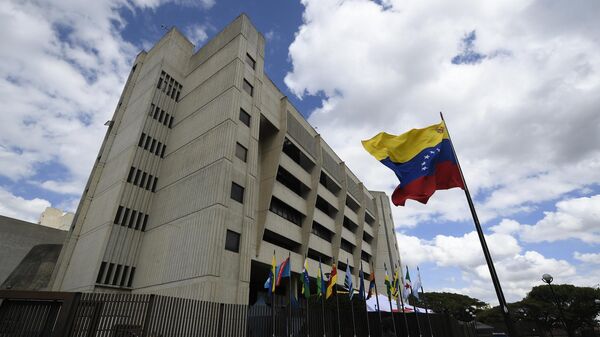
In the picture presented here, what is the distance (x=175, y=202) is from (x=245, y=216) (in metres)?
6.33

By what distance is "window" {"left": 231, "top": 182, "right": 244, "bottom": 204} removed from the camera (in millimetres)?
24325

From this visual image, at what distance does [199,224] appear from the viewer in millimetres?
22656

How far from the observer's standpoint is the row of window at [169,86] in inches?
1326

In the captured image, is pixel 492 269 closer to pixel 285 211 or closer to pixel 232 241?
pixel 232 241

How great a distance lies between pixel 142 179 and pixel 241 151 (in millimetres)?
9948

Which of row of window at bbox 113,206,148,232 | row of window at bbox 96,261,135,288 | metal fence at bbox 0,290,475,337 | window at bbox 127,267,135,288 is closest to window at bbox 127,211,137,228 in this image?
row of window at bbox 113,206,148,232

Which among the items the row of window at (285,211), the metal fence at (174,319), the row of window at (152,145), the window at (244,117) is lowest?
the metal fence at (174,319)

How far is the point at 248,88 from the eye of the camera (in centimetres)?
3062

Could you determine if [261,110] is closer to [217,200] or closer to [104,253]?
[217,200]

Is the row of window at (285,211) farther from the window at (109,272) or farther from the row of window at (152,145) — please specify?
the window at (109,272)

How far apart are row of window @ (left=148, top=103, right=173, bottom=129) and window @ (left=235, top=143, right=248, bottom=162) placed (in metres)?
10.7

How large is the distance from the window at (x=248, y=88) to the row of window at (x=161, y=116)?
9.10m

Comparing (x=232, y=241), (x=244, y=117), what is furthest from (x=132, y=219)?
(x=244, y=117)

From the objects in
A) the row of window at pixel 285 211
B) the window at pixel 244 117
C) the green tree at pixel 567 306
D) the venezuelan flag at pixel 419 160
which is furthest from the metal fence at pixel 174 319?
the green tree at pixel 567 306
